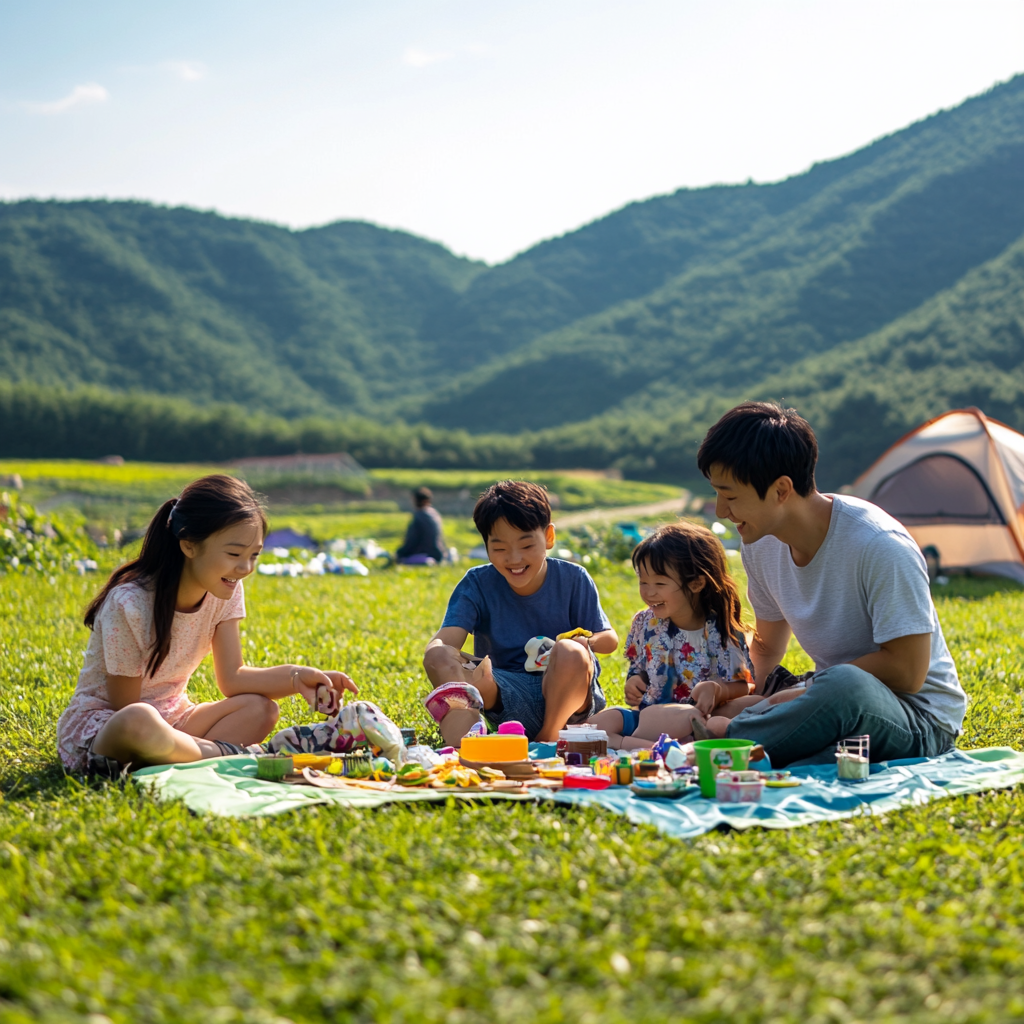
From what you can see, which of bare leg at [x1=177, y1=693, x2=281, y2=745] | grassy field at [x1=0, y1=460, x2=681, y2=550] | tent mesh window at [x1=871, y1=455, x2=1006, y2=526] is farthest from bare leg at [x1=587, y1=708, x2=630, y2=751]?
grassy field at [x1=0, y1=460, x2=681, y2=550]

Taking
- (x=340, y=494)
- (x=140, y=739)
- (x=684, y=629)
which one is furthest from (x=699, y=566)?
(x=340, y=494)

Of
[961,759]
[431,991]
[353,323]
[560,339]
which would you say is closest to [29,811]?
[431,991]

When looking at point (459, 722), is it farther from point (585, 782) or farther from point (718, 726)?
point (718, 726)

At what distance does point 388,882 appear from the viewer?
214 centimetres

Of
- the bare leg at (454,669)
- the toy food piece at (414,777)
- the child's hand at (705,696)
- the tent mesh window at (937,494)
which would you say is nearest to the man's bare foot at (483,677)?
the bare leg at (454,669)

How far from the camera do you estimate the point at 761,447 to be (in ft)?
10.4

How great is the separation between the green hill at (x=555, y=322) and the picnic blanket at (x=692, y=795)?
41.3 m

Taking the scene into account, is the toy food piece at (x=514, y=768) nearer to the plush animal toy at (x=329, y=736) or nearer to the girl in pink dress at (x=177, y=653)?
the plush animal toy at (x=329, y=736)

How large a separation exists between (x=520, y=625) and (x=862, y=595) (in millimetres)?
1382

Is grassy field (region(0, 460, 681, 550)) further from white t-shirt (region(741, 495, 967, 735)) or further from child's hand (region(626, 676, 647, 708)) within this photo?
white t-shirt (region(741, 495, 967, 735))

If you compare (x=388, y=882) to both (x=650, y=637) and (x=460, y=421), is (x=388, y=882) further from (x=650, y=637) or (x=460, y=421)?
(x=460, y=421)

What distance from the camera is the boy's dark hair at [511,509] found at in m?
3.79

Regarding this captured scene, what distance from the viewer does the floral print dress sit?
3834 millimetres

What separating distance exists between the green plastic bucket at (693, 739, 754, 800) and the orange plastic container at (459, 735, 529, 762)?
65 cm
